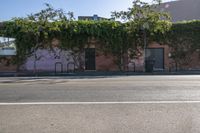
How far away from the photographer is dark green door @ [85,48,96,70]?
116 feet

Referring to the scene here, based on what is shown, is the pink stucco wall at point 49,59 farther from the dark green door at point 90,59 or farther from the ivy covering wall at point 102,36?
the dark green door at point 90,59

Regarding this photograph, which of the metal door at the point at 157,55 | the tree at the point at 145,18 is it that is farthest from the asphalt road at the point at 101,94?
the metal door at the point at 157,55

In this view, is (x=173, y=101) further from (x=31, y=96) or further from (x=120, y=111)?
(x=31, y=96)

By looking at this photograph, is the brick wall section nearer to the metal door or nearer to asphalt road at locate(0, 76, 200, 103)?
the metal door

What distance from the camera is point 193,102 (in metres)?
11.5

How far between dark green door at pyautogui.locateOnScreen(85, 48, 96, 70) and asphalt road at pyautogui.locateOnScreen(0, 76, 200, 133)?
66.0ft

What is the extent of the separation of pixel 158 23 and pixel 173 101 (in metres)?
21.0

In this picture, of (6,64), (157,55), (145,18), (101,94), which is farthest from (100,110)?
(157,55)

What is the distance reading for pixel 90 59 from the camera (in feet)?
116

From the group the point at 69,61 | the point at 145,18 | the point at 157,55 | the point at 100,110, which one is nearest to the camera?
the point at 100,110

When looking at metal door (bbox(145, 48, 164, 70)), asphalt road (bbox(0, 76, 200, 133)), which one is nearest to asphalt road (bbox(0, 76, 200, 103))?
asphalt road (bbox(0, 76, 200, 133))

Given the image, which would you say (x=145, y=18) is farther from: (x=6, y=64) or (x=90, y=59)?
(x=6, y=64)

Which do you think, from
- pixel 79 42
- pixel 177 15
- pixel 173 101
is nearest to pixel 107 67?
pixel 79 42

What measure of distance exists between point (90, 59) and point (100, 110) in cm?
2501
